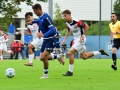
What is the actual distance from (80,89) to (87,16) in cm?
5728

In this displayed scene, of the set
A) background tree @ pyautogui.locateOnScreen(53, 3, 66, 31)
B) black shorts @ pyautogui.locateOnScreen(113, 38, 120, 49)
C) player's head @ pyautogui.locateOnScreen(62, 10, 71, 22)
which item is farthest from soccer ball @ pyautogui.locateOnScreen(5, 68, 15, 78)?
background tree @ pyautogui.locateOnScreen(53, 3, 66, 31)

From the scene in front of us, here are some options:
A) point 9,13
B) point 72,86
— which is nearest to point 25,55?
point 9,13

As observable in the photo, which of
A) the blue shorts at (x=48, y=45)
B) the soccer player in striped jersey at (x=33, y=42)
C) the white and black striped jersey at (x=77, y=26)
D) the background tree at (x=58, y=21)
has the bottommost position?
the background tree at (x=58, y=21)

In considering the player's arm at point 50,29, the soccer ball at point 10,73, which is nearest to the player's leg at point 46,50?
the player's arm at point 50,29

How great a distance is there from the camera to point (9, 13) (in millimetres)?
39875

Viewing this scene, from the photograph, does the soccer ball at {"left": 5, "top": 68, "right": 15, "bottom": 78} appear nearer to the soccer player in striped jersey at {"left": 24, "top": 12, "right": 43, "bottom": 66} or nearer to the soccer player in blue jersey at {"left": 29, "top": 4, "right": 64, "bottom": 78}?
the soccer player in blue jersey at {"left": 29, "top": 4, "right": 64, "bottom": 78}

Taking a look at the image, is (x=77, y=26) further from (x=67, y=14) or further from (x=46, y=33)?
(x=46, y=33)

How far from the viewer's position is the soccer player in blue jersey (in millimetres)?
14477

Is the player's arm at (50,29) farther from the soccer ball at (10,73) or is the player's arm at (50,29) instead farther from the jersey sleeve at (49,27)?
the soccer ball at (10,73)

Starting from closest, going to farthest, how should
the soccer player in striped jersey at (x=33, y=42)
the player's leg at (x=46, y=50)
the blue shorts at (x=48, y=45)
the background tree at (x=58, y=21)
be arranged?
the player's leg at (x=46, y=50)
the blue shorts at (x=48, y=45)
the soccer player in striped jersey at (x=33, y=42)
the background tree at (x=58, y=21)

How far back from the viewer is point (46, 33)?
14.5m

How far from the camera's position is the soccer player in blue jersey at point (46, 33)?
570 inches

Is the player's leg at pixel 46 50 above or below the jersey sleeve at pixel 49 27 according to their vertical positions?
below

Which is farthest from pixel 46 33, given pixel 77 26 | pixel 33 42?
pixel 33 42
